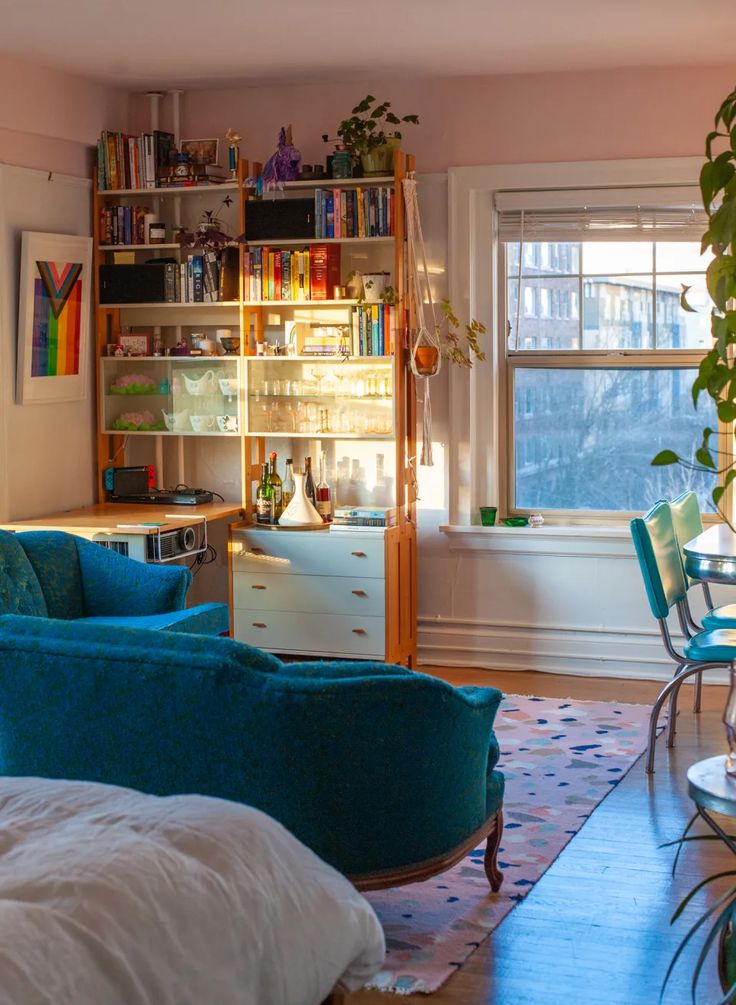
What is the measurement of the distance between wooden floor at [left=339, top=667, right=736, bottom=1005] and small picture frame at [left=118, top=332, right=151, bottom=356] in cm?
320

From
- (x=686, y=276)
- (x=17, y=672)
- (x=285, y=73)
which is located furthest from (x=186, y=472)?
(x=17, y=672)

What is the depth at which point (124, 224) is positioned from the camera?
21.1ft

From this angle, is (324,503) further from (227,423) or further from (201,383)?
(201,383)

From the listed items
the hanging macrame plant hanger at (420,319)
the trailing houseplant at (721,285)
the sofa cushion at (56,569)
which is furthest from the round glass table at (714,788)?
the hanging macrame plant hanger at (420,319)

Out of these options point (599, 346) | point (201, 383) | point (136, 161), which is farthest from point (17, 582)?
point (599, 346)

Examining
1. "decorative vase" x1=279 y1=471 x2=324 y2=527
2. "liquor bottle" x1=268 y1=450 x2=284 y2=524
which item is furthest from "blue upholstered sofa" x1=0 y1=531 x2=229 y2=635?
"liquor bottle" x1=268 y1=450 x2=284 y2=524

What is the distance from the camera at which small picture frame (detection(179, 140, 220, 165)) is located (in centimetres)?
639

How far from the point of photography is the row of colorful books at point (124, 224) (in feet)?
21.1

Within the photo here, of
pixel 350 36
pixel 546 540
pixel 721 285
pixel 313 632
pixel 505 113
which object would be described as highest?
pixel 350 36

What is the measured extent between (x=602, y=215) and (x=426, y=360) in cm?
111

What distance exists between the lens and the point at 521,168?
20.1 ft

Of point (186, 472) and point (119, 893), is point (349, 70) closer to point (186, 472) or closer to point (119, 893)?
point (186, 472)

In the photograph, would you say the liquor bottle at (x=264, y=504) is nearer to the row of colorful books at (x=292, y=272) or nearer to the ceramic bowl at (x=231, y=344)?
the ceramic bowl at (x=231, y=344)

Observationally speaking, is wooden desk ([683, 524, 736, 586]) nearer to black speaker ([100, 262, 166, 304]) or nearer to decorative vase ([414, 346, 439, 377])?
decorative vase ([414, 346, 439, 377])
